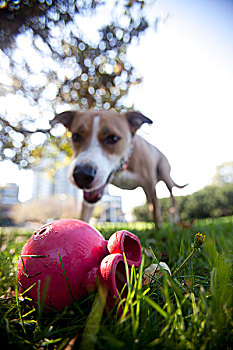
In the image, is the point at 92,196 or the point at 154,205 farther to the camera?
the point at 154,205

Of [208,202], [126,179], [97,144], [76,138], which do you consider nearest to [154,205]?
[126,179]

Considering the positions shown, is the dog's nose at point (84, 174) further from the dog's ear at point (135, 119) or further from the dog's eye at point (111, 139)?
the dog's ear at point (135, 119)

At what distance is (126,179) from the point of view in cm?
363

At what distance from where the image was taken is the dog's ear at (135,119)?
2.99 m

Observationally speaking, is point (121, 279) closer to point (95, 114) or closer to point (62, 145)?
point (95, 114)

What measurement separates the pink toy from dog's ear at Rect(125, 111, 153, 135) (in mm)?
2453

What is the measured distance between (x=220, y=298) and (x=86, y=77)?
5.06 metres

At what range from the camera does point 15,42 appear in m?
2.80

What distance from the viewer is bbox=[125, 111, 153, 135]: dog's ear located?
2987mm

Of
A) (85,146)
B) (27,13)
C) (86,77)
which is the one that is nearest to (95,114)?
(85,146)

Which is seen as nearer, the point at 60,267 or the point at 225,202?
the point at 60,267

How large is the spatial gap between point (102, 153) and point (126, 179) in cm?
116

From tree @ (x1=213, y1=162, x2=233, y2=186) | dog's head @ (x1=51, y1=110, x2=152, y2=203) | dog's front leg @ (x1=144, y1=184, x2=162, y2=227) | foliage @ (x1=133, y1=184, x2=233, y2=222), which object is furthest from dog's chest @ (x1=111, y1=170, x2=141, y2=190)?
tree @ (x1=213, y1=162, x2=233, y2=186)

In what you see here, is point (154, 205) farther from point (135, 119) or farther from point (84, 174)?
point (84, 174)
